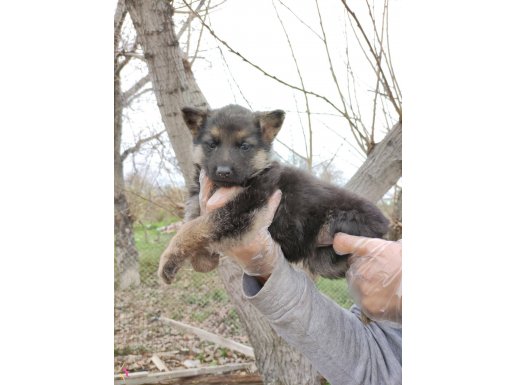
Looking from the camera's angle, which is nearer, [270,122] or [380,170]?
[270,122]

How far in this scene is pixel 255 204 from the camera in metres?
1.54

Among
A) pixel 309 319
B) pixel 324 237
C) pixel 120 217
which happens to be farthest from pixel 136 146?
pixel 309 319

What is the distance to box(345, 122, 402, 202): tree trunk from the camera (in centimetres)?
188

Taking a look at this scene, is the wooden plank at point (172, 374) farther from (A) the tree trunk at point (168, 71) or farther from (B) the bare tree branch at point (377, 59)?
(B) the bare tree branch at point (377, 59)

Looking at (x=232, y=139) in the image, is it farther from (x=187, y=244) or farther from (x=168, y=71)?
(x=168, y=71)

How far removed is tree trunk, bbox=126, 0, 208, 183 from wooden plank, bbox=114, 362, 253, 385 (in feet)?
3.08

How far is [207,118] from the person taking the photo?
1521mm

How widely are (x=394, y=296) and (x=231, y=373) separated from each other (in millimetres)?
1311

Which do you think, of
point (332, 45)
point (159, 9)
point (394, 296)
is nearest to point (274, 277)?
point (394, 296)

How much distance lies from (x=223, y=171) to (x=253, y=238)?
0.25 m
